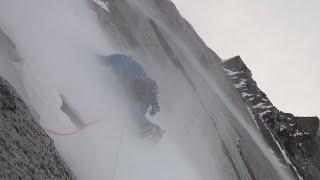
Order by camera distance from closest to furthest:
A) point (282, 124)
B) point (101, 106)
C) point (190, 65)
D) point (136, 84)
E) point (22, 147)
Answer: point (22, 147) < point (101, 106) < point (136, 84) < point (190, 65) < point (282, 124)

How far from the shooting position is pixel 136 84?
12.4 m

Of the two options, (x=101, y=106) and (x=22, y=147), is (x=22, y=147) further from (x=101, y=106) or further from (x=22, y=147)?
(x=101, y=106)

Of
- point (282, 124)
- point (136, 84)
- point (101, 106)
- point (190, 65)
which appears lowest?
point (101, 106)

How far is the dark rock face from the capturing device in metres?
5.31

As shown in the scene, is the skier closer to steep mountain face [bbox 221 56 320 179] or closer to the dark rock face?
the dark rock face

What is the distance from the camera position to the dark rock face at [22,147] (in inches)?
209

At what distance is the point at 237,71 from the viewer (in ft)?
111

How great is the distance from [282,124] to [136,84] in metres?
24.0

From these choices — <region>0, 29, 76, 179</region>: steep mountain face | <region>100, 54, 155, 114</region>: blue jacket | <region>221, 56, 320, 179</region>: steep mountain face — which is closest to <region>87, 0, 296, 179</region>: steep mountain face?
<region>100, 54, 155, 114</region>: blue jacket

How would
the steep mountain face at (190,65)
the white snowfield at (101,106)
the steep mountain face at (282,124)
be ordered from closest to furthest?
the white snowfield at (101,106)
the steep mountain face at (190,65)
the steep mountain face at (282,124)

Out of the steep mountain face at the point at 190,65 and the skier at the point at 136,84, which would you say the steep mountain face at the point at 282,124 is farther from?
the skier at the point at 136,84

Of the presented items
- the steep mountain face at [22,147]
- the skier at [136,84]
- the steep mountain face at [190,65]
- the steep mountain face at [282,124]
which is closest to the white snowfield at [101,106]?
the steep mountain face at [190,65]

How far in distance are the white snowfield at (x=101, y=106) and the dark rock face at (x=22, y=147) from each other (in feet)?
5.37

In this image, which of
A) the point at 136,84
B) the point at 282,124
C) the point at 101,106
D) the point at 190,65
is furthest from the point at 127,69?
Answer: the point at 282,124
